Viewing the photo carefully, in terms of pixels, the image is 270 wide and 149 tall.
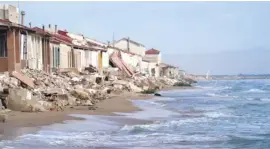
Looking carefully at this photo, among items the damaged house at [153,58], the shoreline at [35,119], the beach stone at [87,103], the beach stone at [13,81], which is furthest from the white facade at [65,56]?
the damaged house at [153,58]

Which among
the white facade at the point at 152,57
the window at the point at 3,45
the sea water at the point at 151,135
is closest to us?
the sea water at the point at 151,135

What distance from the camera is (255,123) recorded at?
844 inches

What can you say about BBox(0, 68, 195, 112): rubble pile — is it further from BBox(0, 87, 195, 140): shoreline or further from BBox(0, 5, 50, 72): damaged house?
BBox(0, 5, 50, 72): damaged house

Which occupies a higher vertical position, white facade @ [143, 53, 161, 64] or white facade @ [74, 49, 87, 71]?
white facade @ [143, 53, 161, 64]

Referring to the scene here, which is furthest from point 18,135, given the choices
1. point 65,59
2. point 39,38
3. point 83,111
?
point 65,59

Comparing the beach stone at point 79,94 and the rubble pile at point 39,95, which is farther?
the beach stone at point 79,94

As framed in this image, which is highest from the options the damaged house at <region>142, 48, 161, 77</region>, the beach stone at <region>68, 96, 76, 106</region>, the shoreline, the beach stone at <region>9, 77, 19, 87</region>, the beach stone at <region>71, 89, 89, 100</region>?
the damaged house at <region>142, 48, 161, 77</region>

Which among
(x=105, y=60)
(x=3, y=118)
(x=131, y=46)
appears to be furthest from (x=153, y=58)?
(x=3, y=118)

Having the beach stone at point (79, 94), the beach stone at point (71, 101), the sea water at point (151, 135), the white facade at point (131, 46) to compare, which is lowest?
the sea water at point (151, 135)

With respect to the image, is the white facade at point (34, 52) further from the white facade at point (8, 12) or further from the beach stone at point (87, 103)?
the beach stone at point (87, 103)

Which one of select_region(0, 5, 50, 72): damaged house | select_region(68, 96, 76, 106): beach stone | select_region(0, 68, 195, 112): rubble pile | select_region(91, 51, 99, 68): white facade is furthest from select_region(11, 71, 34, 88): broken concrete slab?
select_region(91, 51, 99, 68): white facade

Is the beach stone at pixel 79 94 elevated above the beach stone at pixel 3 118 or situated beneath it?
elevated above

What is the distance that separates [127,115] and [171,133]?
608cm

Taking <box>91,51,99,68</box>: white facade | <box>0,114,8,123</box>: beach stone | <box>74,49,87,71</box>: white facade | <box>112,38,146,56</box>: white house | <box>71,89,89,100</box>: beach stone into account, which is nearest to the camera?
<box>0,114,8,123</box>: beach stone
